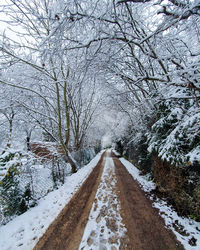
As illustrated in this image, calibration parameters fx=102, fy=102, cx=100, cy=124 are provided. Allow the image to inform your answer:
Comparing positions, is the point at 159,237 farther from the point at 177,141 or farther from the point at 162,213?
the point at 177,141

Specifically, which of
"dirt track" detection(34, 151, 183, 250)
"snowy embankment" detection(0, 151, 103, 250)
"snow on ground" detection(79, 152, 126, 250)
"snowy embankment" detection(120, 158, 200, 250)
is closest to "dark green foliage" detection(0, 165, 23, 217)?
"snowy embankment" detection(0, 151, 103, 250)

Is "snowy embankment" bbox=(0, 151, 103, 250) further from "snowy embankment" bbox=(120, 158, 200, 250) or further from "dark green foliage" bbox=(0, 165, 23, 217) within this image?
"snowy embankment" bbox=(120, 158, 200, 250)

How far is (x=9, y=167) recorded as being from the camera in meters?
2.83

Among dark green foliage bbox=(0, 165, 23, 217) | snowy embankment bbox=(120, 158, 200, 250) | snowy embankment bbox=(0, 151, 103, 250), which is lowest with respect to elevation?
snowy embankment bbox=(120, 158, 200, 250)

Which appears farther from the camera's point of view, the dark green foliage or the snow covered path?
the dark green foliage

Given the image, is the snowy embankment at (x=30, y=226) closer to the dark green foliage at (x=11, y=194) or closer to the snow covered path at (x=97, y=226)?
the snow covered path at (x=97, y=226)

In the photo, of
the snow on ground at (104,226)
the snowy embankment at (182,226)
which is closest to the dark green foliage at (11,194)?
the snow on ground at (104,226)

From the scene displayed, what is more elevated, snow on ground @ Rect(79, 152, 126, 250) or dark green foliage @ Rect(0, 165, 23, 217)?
dark green foliage @ Rect(0, 165, 23, 217)

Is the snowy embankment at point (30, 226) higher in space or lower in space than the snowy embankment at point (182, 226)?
higher

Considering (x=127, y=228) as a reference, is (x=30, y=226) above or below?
above

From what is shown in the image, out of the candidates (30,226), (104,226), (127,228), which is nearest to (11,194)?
(30,226)

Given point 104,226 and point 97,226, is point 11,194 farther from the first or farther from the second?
point 104,226

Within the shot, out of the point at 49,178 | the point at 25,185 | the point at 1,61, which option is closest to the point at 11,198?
the point at 25,185

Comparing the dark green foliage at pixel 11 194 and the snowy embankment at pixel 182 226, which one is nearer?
the snowy embankment at pixel 182 226
